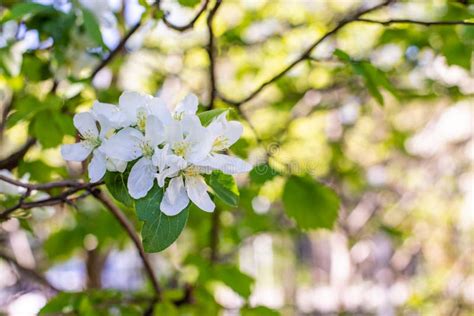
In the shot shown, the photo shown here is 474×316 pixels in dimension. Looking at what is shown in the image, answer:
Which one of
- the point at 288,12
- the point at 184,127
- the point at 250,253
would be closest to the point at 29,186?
the point at 184,127

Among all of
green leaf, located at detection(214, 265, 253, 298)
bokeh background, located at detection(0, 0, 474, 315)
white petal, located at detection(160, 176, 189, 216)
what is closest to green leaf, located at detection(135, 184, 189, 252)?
white petal, located at detection(160, 176, 189, 216)

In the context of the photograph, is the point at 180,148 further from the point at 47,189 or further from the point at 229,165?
the point at 47,189

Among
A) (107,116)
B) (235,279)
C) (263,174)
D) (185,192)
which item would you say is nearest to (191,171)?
(185,192)

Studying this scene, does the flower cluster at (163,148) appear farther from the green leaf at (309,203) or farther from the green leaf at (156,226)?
the green leaf at (309,203)

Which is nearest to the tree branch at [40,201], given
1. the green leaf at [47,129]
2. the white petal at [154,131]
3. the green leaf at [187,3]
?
the white petal at [154,131]

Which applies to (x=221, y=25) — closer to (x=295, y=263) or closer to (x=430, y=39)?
(x=430, y=39)

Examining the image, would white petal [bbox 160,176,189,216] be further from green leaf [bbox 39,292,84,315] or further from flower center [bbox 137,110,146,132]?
green leaf [bbox 39,292,84,315]
